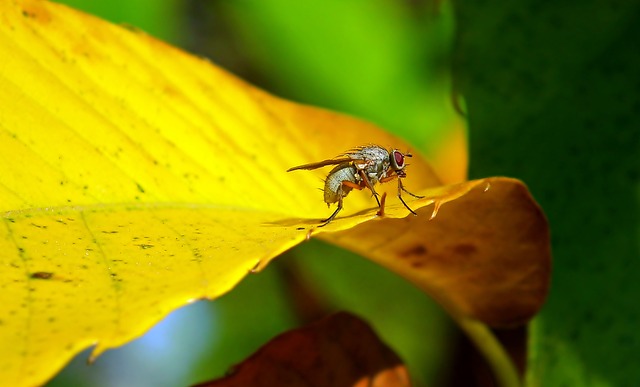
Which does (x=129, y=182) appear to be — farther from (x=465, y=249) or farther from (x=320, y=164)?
(x=465, y=249)

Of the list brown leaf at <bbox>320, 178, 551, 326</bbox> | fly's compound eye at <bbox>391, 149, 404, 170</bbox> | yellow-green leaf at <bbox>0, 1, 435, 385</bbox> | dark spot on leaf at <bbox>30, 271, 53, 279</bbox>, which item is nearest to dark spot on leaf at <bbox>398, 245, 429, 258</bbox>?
brown leaf at <bbox>320, 178, 551, 326</bbox>

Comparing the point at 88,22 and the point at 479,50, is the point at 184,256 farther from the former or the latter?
the point at 479,50

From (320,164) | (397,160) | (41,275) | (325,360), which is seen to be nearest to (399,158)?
(397,160)

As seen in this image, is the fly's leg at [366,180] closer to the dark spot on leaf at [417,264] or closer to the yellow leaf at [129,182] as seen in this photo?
the yellow leaf at [129,182]

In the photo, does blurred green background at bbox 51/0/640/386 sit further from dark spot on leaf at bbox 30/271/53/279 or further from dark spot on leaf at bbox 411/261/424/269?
dark spot on leaf at bbox 30/271/53/279

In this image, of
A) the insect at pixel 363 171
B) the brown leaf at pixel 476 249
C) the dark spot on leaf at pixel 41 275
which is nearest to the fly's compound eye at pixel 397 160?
the insect at pixel 363 171

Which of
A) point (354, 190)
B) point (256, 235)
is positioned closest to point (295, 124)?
point (354, 190)

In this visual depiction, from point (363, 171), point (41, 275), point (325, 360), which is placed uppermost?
point (41, 275)
